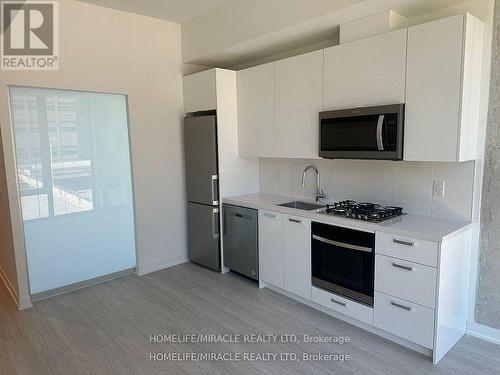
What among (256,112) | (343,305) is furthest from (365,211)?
(256,112)

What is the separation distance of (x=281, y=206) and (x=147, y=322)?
1614 millimetres

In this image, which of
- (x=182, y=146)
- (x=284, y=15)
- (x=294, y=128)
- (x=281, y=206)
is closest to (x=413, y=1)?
(x=284, y=15)

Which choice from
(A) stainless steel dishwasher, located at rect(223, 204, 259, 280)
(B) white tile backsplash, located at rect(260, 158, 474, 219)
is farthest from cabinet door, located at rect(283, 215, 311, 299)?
(B) white tile backsplash, located at rect(260, 158, 474, 219)

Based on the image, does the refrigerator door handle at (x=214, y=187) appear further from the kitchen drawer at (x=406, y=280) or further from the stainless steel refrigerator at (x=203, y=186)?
the kitchen drawer at (x=406, y=280)

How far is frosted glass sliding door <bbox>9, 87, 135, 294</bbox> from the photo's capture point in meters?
3.35

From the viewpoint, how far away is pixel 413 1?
2.52 meters

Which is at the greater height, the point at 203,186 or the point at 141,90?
the point at 141,90

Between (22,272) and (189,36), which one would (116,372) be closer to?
(22,272)

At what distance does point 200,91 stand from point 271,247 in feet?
6.45

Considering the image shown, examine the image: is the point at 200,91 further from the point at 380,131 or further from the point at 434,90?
the point at 434,90

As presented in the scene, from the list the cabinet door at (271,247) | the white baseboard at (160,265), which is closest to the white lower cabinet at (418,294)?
the cabinet door at (271,247)

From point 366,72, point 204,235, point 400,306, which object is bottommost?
point 400,306

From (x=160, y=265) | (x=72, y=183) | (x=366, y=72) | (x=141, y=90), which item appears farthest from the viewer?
(x=160, y=265)

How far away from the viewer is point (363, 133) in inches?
110
